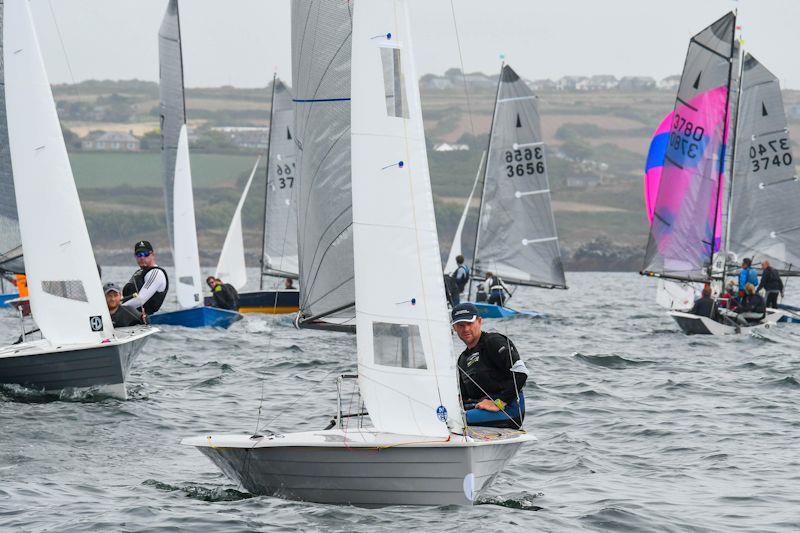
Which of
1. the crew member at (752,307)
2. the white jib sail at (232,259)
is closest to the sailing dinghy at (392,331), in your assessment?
the crew member at (752,307)

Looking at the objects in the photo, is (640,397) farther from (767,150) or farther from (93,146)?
(93,146)

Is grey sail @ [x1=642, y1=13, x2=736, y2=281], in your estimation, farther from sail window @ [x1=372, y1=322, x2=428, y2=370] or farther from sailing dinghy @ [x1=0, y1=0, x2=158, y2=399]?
sail window @ [x1=372, y1=322, x2=428, y2=370]

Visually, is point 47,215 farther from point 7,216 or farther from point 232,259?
point 232,259

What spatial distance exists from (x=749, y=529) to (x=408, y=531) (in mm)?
2591

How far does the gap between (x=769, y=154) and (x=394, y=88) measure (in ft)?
81.9

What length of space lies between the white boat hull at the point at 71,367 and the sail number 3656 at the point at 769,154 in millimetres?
21974

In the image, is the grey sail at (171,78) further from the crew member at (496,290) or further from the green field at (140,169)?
the green field at (140,169)

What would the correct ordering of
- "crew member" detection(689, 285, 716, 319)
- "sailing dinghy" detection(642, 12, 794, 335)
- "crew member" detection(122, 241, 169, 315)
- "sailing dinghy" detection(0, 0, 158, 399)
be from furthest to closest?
"sailing dinghy" detection(642, 12, 794, 335)
"crew member" detection(689, 285, 716, 319)
"crew member" detection(122, 241, 169, 315)
"sailing dinghy" detection(0, 0, 158, 399)

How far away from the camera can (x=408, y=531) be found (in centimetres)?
853

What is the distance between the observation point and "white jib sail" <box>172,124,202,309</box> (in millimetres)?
27281

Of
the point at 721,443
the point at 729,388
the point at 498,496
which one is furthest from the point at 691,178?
the point at 498,496

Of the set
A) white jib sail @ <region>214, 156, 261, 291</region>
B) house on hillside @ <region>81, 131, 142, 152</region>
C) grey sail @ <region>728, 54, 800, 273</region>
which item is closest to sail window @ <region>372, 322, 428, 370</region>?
grey sail @ <region>728, 54, 800, 273</region>

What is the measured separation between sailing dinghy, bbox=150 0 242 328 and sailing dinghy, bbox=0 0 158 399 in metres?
11.0

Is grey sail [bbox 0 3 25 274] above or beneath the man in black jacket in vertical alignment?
above
